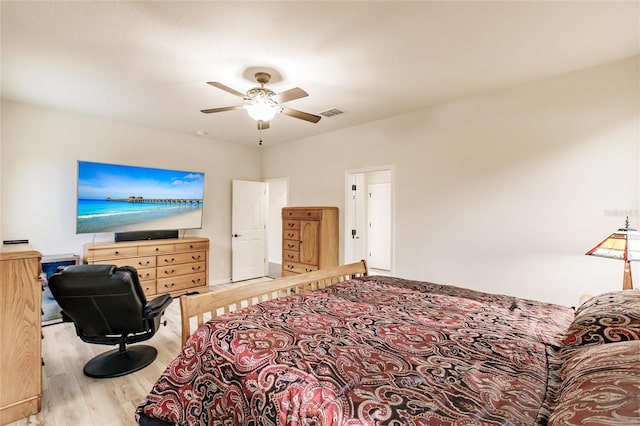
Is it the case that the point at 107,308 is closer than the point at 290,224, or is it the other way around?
the point at 107,308

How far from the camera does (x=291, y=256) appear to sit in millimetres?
5039

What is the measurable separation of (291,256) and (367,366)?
389 centimetres

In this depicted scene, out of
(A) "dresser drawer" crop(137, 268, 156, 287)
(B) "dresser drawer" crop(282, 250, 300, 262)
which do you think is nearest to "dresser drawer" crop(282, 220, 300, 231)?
(B) "dresser drawer" crop(282, 250, 300, 262)

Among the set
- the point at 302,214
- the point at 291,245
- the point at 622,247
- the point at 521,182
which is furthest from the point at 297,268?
the point at 622,247

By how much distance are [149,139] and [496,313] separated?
515 cm

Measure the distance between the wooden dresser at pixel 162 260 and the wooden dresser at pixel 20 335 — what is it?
196 centimetres

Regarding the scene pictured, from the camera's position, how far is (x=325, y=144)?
5105 mm

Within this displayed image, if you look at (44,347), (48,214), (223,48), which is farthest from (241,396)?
(48,214)

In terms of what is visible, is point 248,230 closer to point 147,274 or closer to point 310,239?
point 310,239

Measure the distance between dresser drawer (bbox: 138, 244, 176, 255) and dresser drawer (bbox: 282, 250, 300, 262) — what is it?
177 cm

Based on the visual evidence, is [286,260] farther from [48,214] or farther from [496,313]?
[496,313]

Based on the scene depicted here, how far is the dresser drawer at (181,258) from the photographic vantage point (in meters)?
4.37

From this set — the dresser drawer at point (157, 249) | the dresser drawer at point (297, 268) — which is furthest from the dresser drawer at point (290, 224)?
the dresser drawer at point (157, 249)

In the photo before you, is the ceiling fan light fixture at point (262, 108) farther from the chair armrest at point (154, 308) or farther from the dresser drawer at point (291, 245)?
the dresser drawer at point (291, 245)
